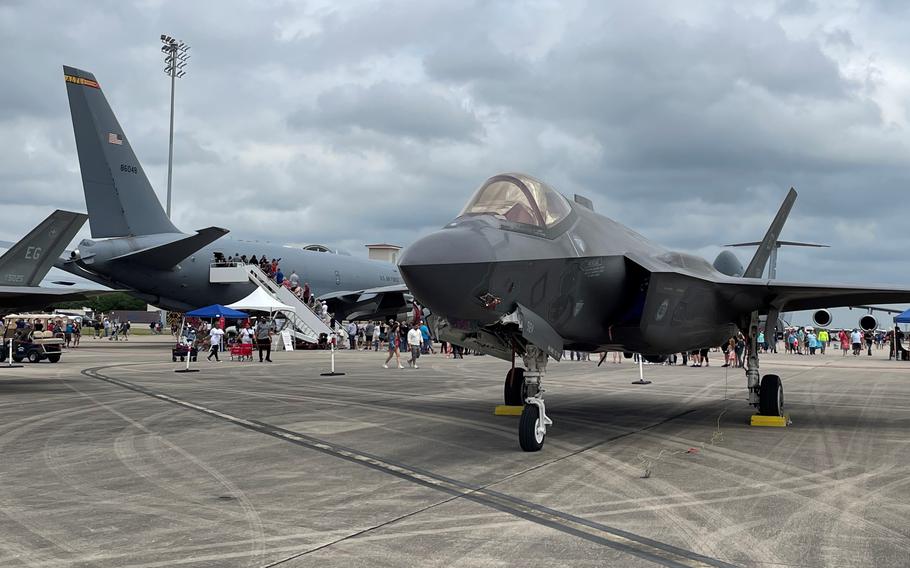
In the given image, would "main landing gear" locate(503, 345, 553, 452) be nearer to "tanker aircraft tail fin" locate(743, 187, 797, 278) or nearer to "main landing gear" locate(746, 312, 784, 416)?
"main landing gear" locate(746, 312, 784, 416)

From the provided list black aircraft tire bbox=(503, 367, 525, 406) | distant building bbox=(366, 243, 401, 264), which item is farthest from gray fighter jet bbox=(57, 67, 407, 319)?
distant building bbox=(366, 243, 401, 264)

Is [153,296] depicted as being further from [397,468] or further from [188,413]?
[397,468]

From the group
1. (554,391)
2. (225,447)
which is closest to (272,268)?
(554,391)

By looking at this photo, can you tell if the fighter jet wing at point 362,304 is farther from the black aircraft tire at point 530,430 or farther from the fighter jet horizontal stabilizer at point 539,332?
the black aircraft tire at point 530,430

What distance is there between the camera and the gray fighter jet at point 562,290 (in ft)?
23.4

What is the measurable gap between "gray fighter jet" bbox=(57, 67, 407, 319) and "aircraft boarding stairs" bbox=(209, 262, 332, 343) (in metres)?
0.35

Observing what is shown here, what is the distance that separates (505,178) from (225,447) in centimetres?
442

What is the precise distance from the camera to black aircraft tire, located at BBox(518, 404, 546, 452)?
797 cm

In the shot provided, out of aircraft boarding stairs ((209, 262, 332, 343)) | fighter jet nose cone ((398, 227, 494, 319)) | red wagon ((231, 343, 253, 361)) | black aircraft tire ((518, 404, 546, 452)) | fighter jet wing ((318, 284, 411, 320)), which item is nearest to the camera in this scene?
fighter jet nose cone ((398, 227, 494, 319))

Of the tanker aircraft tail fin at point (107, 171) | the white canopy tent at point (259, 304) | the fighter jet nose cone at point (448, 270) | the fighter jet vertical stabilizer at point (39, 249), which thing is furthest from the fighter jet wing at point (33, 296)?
the tanker aircraft tail fin at point (107, 171)

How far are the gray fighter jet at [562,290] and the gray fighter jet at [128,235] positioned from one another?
17811 millimetres

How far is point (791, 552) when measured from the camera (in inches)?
175

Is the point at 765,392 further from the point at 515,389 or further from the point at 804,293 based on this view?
the point at 515,389

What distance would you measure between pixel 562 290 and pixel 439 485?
2937mm
